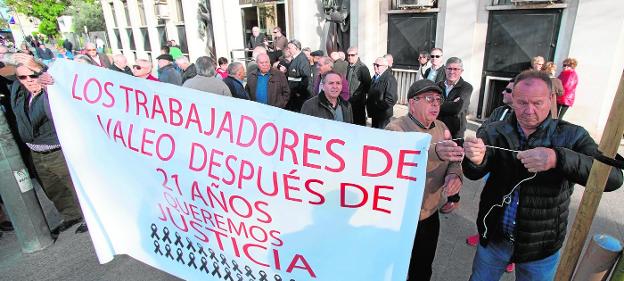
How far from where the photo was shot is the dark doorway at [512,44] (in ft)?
21.3

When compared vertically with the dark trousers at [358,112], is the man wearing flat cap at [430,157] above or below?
above

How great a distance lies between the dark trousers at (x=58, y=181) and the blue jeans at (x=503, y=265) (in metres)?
4.01

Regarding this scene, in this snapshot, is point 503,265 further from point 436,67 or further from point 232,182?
point 436,67

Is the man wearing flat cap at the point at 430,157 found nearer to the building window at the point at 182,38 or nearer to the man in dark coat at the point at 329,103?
the man in dark coat at the point at 329,103

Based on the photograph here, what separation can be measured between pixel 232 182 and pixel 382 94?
363cm

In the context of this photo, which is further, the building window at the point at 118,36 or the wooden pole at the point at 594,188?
the building window at the point at 118,36

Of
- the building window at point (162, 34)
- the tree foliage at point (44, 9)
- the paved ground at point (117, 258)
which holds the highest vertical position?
the tree foliage at point (44, 9)

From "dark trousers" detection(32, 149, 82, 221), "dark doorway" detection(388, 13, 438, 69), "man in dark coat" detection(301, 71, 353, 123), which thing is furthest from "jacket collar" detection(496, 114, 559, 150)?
"dark doorway" detection(388, 13, 438, 69)

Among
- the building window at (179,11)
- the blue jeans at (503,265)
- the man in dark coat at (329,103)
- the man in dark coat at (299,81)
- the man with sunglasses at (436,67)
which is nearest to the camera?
the blue jeans at (503,265)

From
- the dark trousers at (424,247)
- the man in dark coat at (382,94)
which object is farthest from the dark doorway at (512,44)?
the dark trousers at (424,247)

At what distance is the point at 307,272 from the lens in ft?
6.44

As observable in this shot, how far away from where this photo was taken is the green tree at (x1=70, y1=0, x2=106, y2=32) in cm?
2377

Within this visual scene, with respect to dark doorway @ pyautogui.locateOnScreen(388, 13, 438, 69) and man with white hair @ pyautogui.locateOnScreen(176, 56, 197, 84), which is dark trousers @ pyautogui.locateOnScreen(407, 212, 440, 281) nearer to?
man with white hair @ pyautogui.locateOnScreen(176, 56, 197, 84)

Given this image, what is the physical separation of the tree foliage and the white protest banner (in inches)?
1442
